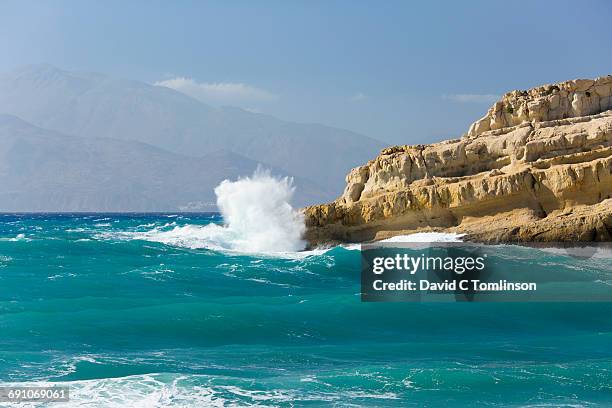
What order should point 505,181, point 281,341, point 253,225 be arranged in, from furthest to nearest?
point 253,225 → point 505,181 → point 281,341

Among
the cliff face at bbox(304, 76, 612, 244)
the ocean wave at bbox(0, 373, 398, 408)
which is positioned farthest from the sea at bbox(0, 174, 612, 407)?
the cliff face at bbox(304, 76, 612, 244)

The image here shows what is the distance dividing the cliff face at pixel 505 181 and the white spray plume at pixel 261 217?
3.89 ft

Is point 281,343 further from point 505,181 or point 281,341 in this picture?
point 505,181

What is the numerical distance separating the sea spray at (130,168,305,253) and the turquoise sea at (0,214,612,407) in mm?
9935

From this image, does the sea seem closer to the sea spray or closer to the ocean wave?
the ocean wave

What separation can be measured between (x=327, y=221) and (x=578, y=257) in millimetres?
12083

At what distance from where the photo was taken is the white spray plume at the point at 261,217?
37987 millimetres

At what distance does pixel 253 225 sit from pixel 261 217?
627mm

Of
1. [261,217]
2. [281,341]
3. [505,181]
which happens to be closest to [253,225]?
[261,217]

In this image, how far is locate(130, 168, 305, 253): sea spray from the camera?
3806 cm

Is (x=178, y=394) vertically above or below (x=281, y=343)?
below

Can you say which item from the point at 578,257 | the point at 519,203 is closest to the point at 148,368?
the point at 578,257

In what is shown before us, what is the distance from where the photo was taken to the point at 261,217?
4222 centimetres

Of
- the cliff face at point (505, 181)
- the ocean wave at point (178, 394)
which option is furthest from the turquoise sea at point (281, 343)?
the cliff face at point (505, 181)
